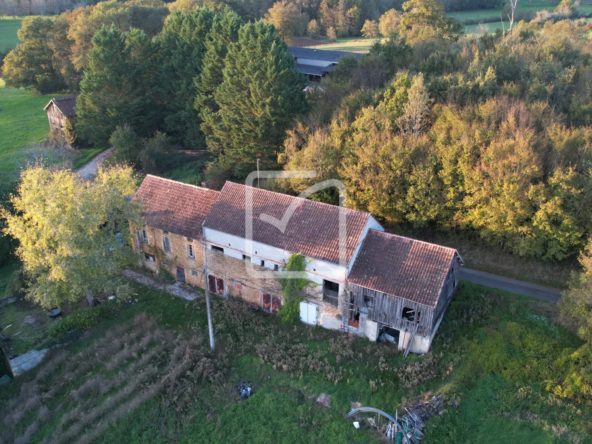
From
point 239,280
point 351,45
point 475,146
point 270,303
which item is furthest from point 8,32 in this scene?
point 475,146

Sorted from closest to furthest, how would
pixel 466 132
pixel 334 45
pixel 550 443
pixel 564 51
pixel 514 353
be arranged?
pixel 550 443
pixel 514 353
pixel 466 132
pixel 564 51
pixel 334 45

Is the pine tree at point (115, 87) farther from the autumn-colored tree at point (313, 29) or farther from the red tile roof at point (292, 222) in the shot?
the autumn-colored tree at point (313, 29)

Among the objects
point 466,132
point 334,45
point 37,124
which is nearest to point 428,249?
point 466,132

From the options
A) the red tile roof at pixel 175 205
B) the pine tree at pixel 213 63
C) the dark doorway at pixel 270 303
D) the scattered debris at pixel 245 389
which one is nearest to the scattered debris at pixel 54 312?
the red tile roof at pixel 175 205

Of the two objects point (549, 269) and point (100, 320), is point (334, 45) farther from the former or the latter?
point (100, 320)

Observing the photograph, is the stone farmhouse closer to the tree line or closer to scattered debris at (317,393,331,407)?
scattered debris at (317,393,331,407)

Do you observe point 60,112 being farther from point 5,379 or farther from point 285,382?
point 285,382
